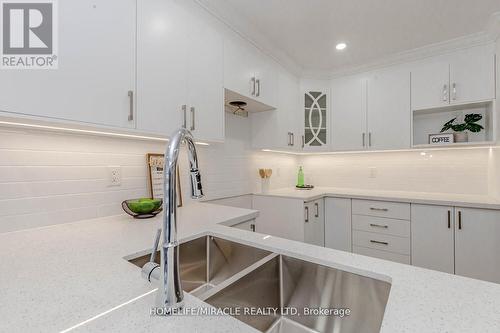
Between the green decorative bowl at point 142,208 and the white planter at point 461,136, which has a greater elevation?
the white planter at point 461,136

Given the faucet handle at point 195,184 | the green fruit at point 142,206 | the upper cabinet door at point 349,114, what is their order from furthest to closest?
1. the upper cabinet door at point 349,114
2. the green fruit at point 142,206
3. the faucet handle at point 195,184

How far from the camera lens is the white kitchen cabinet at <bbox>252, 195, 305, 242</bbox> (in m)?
2.35

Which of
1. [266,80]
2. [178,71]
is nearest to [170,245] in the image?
[178,71]

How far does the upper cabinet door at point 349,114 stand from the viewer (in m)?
2.72

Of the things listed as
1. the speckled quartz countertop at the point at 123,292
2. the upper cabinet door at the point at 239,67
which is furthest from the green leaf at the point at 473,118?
the speckled quartz countertop at the point at 123,292

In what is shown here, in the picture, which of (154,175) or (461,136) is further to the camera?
(461,136)

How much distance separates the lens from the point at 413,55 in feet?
7.84

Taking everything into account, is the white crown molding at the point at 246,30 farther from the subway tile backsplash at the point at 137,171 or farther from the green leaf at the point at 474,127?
the green leaf at the point at 474,127

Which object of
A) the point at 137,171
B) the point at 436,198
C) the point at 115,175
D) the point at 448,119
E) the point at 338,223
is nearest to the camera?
the point at 115,175

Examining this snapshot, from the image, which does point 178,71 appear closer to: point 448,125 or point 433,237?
point 433,237

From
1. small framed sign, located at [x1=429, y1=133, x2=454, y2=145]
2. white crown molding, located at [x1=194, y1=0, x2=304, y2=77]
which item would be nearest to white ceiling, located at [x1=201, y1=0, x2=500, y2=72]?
white crown molding, located at [x1=194, y1=0, x2=304, y2=77]

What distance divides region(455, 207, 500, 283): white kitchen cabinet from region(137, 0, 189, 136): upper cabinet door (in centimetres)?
241

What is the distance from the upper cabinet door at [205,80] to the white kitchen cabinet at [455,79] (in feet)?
6.82

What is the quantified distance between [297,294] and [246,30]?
1.97 meters
